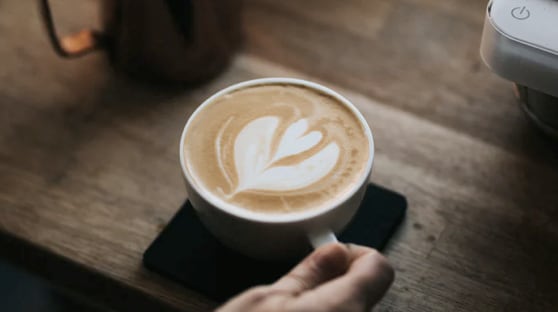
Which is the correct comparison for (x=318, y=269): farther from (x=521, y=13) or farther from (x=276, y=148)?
(x=521, y=13)

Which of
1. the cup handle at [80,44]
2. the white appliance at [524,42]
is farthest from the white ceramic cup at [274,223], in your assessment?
the cup handle at [80,44]

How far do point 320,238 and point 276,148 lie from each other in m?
0.07

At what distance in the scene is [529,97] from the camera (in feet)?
1.87

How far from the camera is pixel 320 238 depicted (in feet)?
1.45

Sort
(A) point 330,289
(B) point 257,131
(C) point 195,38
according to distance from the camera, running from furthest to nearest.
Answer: (C) point 195,38 < (B) point 257,131 < (A) point 330,289

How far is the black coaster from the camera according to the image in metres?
0.50

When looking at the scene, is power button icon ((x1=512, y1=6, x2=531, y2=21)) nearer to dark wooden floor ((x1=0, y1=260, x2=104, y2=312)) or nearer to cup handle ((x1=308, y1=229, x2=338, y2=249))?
cup handle ((x1=308, y1=229, x2=338, y2=249))

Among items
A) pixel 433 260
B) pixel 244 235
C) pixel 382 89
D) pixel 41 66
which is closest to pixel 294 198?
pixel 244 235

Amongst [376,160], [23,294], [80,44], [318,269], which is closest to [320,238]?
[318,269]

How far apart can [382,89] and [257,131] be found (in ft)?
0.71

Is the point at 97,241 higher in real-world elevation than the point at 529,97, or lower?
lower

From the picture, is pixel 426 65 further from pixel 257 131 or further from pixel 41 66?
pixel 41 66

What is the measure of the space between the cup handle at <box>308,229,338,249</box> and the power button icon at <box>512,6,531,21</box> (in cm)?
21

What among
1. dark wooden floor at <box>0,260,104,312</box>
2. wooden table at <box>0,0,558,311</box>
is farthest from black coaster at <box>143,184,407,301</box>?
dark wooden floor at <box>0,260,104,312</box>
